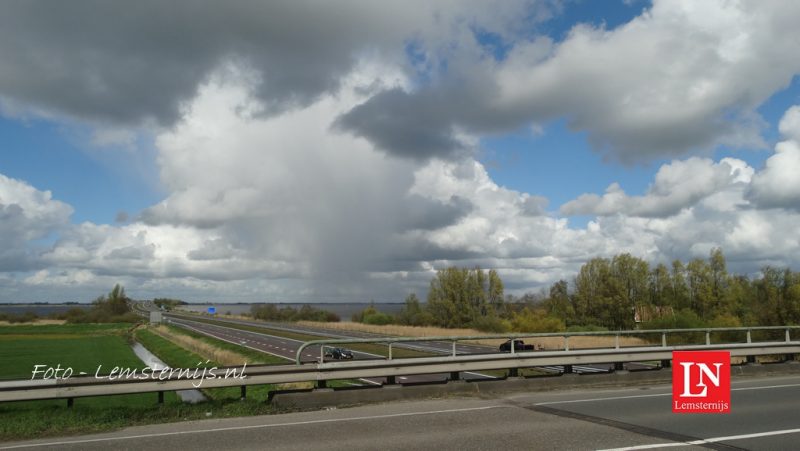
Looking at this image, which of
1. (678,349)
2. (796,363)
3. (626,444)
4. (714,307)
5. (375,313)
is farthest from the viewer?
(375,313)

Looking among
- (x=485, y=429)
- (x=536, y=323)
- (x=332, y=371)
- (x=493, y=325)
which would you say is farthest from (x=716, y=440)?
(x=493, y=325)

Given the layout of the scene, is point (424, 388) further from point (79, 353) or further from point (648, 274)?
point (648, 274)

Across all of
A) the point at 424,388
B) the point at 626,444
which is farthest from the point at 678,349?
the point at 626,444

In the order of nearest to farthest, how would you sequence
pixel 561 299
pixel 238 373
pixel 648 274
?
pixel 238 373 → pixel 648 274 → pixel 561 299

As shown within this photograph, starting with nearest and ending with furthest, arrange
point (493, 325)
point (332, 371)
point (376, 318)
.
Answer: point (332, 371), point (493, 325), point (376, 318)

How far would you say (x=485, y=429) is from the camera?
9.12 meters

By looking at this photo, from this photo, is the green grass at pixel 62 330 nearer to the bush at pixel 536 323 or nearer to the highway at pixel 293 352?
the highway at pixel 293 352

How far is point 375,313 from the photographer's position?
348ft

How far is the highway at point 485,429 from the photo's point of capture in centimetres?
815

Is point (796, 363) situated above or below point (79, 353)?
above

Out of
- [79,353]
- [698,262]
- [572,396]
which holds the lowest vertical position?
[79,353]

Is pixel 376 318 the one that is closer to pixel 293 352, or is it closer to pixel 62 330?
pixel 62 330

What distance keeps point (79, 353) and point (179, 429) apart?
45183mm

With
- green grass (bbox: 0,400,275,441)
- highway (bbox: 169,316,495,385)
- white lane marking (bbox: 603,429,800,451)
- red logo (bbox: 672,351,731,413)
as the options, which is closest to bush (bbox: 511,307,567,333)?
highway (bbox: 169,316,495,385)
